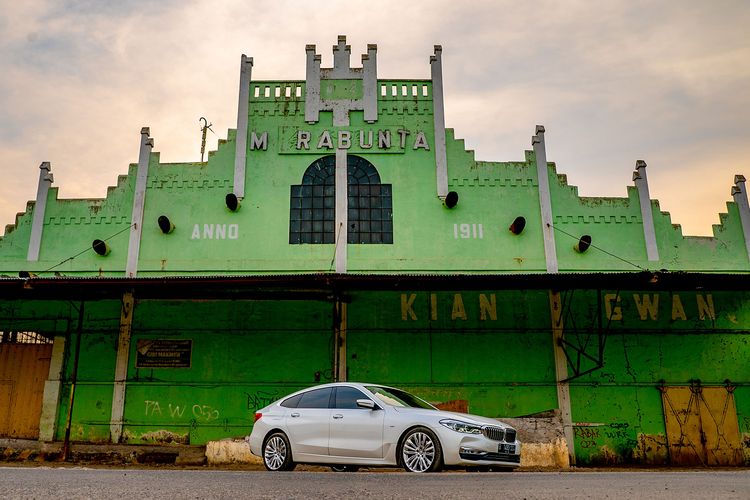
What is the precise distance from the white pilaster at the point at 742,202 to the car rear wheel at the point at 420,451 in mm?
13732

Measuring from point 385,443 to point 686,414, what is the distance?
1127cm

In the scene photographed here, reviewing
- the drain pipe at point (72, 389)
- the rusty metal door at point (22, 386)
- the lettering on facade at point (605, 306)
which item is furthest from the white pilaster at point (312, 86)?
the rusty metal door at point (22, 386)

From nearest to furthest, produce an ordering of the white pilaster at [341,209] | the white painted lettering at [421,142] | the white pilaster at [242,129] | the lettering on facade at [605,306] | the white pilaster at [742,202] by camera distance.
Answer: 1. the lettering on facade at [605,306]
2. the white pilaster at [341,209]
3. the white pilaster at [742,202]
4. the white pilaster at [242,129]
5. the white painted lettering at [421,142]

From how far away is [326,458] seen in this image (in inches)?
435

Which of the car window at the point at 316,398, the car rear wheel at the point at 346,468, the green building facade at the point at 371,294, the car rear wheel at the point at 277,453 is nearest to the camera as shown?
the car rear wheel at the point at 346,468

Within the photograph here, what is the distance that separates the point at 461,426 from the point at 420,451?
2.38ft

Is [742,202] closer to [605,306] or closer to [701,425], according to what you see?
[605,306]

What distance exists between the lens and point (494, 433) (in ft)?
34.4

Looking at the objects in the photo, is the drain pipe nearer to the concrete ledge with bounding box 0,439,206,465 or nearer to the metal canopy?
the concrete ledge with bounding box 0,439,206,465

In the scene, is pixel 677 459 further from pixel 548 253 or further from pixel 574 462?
pixel 548 253

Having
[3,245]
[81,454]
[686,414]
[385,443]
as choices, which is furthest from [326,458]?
[3,245]

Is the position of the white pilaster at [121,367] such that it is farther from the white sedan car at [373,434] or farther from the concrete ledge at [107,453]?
the white sedan car at [373,434]

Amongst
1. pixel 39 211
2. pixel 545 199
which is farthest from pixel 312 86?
pixel 39 211

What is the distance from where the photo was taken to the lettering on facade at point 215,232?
1931 centimetres
